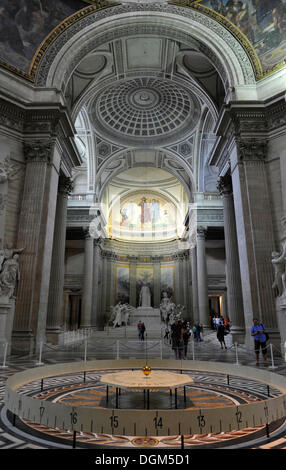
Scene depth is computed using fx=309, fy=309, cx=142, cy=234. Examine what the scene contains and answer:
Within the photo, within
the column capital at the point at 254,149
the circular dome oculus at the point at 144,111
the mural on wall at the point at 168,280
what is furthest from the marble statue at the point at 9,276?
the mural on wall at the point at 168,280

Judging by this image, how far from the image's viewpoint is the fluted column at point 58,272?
40.4ft

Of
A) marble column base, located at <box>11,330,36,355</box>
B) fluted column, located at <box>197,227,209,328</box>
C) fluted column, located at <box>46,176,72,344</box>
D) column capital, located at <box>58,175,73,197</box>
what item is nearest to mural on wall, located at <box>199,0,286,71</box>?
column capital, located at <box>58,175,73,197</box>

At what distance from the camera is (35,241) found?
32.9ft

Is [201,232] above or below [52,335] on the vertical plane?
above

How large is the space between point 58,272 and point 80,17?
34.1 ft

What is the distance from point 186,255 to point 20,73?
20.8m

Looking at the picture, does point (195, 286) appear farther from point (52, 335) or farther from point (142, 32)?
point (142, 32)

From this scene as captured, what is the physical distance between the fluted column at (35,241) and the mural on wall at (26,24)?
3468mm

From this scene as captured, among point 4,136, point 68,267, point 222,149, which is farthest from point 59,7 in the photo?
point 68,267

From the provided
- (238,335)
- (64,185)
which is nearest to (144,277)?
(64,185)

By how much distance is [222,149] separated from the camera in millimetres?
13227

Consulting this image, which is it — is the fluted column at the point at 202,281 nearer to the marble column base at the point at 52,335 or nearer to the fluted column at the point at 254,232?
the fluted column at the point at 254,232

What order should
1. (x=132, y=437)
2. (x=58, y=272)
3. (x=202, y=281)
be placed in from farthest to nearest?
(x=202, y=281), (x=58, y=272), (x=132, y=437)
